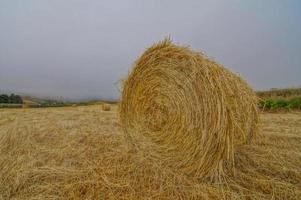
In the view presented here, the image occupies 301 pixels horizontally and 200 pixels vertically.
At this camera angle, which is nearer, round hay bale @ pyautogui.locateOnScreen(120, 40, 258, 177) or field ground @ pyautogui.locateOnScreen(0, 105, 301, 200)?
field ground @ pyautogui.locateOnScreen(0, 105, 301, 200)

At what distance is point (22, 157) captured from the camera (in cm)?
522

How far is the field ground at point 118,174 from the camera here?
3.92 meters

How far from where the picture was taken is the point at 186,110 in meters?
4.48

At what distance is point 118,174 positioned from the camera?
4512 millimetres

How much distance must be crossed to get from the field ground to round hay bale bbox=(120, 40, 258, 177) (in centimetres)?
25

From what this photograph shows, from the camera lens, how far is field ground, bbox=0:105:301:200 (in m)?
3.92

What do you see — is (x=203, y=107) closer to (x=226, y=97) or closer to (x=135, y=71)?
(x=226, y=97)

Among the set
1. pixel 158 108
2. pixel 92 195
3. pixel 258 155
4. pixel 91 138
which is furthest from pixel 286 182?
pixel 91 138

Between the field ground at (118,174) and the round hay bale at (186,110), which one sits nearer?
the field ground at (118,174)

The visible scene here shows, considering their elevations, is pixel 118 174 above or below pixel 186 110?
below

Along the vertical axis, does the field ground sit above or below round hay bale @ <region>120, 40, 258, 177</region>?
below

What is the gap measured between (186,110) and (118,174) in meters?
1.18

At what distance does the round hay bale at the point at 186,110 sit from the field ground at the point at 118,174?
247 millimetres

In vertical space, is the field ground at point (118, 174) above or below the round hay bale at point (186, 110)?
below
